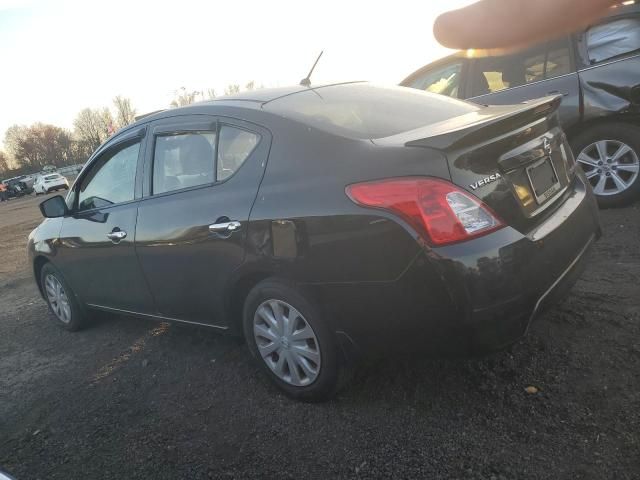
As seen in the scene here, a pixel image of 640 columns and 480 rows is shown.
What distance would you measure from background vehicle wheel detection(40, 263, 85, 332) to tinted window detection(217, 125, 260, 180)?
7.65 feet

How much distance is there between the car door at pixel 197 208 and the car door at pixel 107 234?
0.53ft

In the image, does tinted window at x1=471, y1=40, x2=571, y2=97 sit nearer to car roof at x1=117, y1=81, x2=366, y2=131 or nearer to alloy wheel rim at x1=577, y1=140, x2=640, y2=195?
alloy wheel rim at x1=577, y1=140, x2=640, y2=195

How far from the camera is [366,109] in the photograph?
9.55 feet

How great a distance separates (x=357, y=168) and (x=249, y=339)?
1203 millimetres

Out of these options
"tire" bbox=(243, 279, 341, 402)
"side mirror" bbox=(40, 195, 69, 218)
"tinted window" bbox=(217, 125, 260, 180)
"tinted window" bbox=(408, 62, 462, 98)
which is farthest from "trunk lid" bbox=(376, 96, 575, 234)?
"tinted window" bbox=(408, 62, 462, 98)

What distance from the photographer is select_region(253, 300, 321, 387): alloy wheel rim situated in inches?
102

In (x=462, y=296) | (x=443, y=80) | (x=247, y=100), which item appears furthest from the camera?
(x=443, y=80)

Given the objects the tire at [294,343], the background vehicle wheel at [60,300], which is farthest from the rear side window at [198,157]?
the background vehicle wheel at [60,300]

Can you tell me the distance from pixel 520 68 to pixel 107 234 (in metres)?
4.19

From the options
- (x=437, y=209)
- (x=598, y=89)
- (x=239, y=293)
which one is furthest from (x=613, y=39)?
(x=239, y=293)

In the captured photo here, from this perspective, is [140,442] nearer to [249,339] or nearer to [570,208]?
[249,339]

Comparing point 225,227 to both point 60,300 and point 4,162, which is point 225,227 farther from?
point 4,162

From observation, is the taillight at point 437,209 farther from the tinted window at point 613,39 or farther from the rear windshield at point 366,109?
the tinted window at point 613,39

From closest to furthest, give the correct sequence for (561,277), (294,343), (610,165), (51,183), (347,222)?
(347,222) → (561,277) → (294,343) → (610,165) → (51,183)
